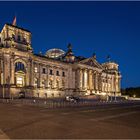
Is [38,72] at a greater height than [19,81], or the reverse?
[38,72]

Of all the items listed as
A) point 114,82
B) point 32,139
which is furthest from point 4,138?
point 114,82

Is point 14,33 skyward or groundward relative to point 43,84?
skyward

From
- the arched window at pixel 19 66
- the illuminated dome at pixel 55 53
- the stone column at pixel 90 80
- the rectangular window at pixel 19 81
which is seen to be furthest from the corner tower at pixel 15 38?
the stone column at pixel 90 80

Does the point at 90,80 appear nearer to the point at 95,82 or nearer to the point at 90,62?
the point at 95,82

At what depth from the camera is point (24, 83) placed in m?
84.7

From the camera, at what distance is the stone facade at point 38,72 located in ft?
259

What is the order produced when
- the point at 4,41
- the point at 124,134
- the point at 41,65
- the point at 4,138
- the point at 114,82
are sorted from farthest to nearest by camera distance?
the point at 114,82 < the point at 41,65 < the point at 4,41 < the point at 124,134 < the point at 4,138

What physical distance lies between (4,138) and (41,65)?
82.4 m

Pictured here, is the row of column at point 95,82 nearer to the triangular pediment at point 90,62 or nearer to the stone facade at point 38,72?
the stone facade at point 38,72

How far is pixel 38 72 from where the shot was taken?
9294 cm

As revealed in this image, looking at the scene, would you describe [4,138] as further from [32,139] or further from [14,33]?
[14,33]

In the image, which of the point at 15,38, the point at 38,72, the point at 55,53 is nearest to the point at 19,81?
the point at 38,72

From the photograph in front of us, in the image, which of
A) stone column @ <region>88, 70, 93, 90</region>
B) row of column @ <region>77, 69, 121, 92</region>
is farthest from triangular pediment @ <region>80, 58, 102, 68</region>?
stone column @ <region>88, 70, 93, 90</region>

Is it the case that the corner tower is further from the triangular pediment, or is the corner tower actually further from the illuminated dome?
the illuminated dome
